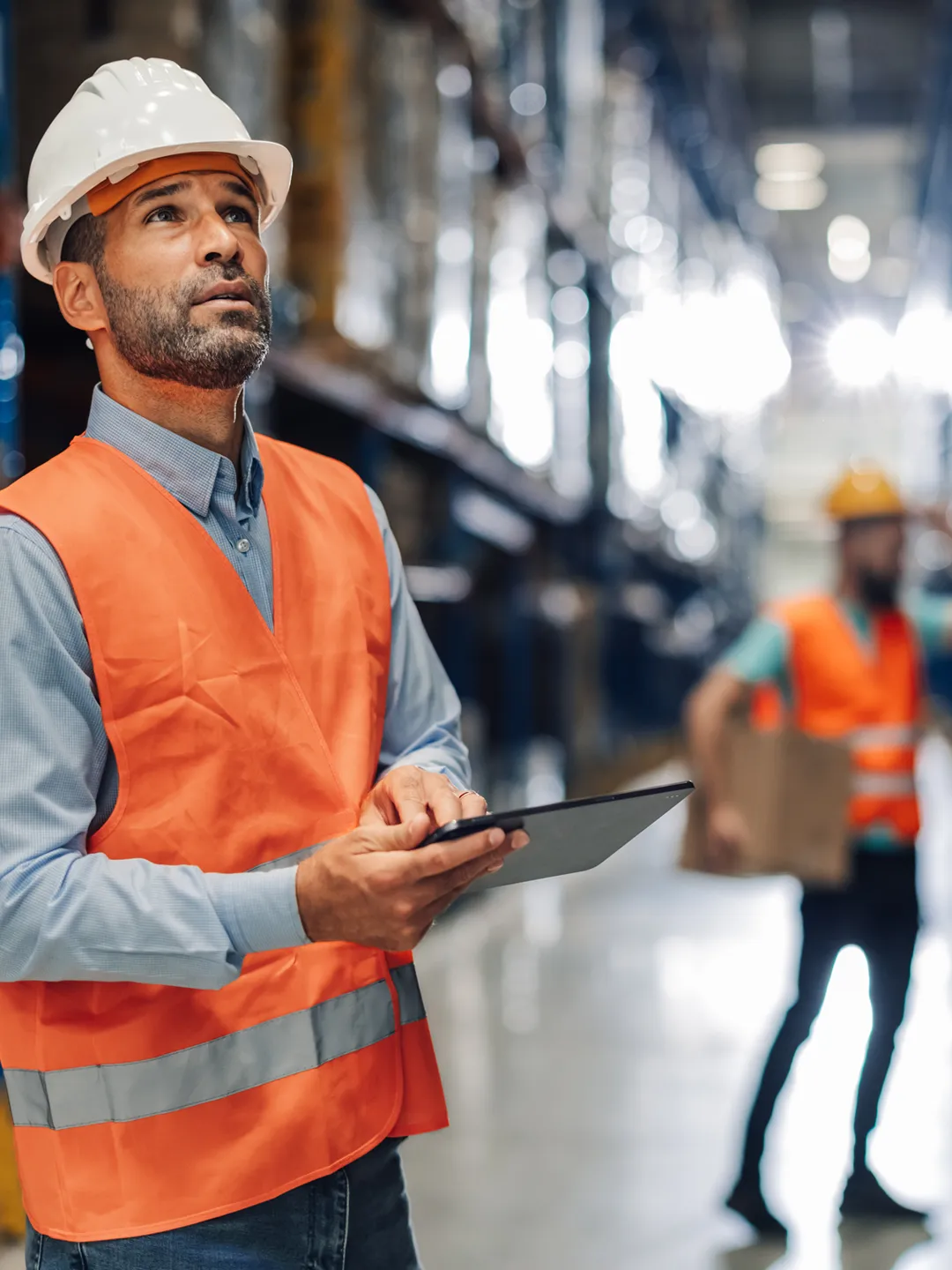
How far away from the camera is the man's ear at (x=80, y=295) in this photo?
1.70 meters

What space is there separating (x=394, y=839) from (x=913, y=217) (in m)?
28.7

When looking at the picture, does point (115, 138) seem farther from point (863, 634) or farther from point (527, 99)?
point (527, 99)

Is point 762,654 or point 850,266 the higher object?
point 850,266

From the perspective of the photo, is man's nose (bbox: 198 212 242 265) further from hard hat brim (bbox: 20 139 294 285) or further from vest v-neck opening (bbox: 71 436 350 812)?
vest v-neck opening (bbox: 71 436 350 812)

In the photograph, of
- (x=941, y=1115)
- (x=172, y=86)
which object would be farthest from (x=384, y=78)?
(x=172, y=86)

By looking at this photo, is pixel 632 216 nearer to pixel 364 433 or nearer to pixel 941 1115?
pixel 364 433

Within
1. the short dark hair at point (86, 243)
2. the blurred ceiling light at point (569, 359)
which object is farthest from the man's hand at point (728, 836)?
the blurred ceiling light at point (569, 359)

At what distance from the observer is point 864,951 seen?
412cm

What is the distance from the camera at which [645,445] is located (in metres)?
17.0

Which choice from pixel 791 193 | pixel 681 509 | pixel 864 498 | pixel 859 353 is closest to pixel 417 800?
pixel 864 498

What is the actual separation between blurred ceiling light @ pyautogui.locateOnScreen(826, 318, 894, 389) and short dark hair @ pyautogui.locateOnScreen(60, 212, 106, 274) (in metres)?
34.0

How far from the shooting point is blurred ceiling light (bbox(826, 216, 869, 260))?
3028cm

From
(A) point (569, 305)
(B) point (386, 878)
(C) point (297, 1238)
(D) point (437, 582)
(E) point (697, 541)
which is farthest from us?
(E) point (697, 541)

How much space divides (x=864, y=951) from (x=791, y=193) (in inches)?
1054
